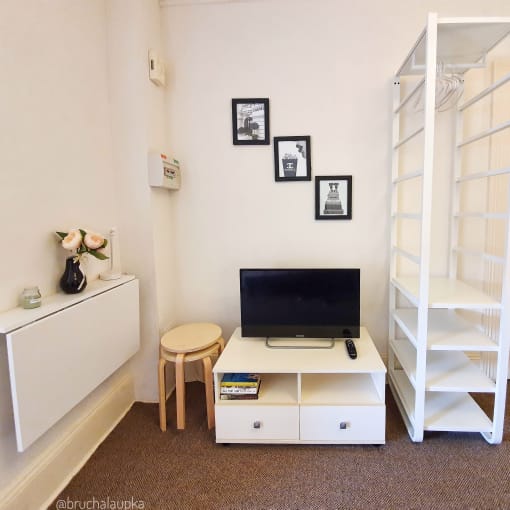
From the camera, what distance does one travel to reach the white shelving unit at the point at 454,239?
1.65 meters

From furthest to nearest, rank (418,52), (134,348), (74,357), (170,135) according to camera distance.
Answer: (170,135)
(134,348)
(418,52)
(74,357)

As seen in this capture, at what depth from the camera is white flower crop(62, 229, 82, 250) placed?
1.47m

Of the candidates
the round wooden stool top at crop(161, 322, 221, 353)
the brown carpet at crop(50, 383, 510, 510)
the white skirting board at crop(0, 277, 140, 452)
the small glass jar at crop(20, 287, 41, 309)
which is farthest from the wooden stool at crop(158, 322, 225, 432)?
the small glass jar at crop(20, 287, 41, 309)

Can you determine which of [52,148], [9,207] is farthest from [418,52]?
[9,207]

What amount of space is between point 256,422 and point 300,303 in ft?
2.28

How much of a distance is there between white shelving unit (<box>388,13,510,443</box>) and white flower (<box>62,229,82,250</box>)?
166cm

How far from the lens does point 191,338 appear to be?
1941mm

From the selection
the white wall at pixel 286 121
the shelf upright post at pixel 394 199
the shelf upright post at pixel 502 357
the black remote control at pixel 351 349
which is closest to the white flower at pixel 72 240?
the white wall at pixel 286 121

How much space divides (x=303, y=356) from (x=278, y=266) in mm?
691

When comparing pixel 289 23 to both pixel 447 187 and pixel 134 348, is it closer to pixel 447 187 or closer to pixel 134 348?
pixel 447 187

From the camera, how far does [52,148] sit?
1.52 m

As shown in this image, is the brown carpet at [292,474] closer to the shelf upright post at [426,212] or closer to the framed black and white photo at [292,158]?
the shelf upright post at [426,212]

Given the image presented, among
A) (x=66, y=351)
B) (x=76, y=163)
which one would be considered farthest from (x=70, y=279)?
(x=76, y=163)

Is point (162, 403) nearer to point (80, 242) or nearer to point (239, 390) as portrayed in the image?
point (239, 390)
